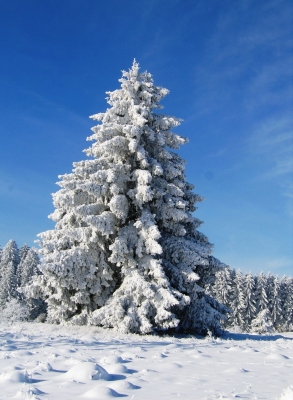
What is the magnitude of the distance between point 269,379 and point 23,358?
186 inches

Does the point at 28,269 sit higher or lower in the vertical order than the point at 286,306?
higher

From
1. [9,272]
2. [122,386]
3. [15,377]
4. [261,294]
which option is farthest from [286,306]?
[15,377]

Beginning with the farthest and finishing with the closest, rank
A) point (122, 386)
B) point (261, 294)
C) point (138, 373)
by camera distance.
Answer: point (261, 294)
point (138, 373)
point (122, 386)

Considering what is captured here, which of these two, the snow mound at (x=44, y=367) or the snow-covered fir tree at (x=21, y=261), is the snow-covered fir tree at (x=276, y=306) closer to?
the snow-covered fir tree at (x=21, y=261)

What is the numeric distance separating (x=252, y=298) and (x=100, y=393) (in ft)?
220

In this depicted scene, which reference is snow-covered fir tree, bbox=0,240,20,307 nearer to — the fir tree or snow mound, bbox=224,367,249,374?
the fir tree

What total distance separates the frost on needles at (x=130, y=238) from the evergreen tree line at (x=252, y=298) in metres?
47.9

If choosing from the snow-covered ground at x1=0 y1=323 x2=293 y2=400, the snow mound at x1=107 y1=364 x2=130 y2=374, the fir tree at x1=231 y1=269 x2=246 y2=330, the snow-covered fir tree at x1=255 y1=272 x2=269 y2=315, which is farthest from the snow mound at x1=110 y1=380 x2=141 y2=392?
the snow-covered fir tree at x1=255 y1=272 x2=269 y2=315

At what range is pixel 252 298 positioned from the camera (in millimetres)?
65875

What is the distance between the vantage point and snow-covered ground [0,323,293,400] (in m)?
4.60

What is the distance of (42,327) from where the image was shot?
44.8ft

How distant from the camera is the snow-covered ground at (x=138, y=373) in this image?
4602mm

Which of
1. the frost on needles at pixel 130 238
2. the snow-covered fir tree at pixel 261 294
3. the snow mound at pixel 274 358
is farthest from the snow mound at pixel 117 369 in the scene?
the snow-covered fir tree at pixel 261 294

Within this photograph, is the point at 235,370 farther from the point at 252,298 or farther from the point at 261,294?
the point at 261,294
